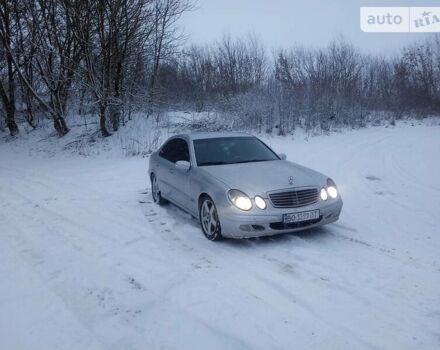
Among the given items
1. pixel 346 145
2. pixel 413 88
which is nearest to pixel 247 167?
pixel 346 145

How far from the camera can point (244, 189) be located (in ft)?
17.3

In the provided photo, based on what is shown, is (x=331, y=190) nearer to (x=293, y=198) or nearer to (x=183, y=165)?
(x=293, y=198)

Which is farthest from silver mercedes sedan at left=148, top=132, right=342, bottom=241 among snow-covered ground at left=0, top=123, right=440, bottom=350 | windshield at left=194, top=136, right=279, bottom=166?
snow-covered ground at left=0, top=123, right=440, bottom=350

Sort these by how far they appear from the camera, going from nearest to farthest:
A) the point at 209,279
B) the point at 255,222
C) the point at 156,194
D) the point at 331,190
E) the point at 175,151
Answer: the point at 209,279
the point at 255,222
the point at 331,190
the point at 175,151
the point at 156,194

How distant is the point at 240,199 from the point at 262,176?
0.62 metres

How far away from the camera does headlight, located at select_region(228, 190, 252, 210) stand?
16.9 feet

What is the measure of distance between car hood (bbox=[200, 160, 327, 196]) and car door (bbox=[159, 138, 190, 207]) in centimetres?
62

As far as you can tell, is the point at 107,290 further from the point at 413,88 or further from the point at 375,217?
the point at 413,88

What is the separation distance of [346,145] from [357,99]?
28.0ft

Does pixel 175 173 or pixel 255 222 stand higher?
pixel 175 173

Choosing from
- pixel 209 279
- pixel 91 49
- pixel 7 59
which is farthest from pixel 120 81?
pixel 209 279

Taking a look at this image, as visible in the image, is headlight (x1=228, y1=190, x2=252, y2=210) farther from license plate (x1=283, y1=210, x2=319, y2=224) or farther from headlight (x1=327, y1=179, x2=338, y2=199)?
headlight (x1=327, y1=179, x2=338, y2=199)

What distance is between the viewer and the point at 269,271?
4.53 meters

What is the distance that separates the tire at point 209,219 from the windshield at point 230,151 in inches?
31.1
